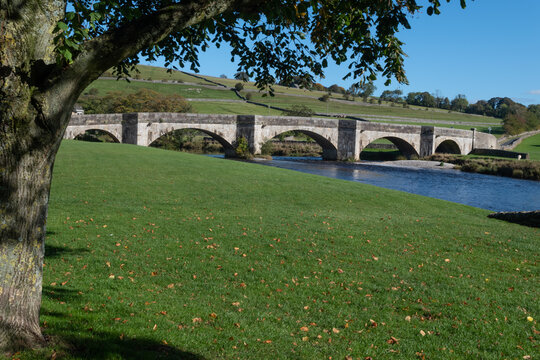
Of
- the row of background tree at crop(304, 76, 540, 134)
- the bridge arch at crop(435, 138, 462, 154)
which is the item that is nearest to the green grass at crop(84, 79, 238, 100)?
the row of background tree at crop(304, 76, 540, 134)

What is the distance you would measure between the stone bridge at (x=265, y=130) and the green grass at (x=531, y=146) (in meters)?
10.4

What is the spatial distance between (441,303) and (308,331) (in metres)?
2.66

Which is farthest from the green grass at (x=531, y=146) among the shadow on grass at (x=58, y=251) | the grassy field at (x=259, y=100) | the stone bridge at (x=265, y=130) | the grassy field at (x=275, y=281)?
the shadow on grass at (x=58, y=251)

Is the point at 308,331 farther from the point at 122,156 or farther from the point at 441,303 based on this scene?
the point at 122,156

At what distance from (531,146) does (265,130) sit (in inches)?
2156

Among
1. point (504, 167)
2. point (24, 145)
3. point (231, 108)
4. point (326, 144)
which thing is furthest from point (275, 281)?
point (231, 108)

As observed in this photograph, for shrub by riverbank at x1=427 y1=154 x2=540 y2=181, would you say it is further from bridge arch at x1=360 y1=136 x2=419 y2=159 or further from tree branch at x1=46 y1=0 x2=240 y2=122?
tree branch at x1=46 y1=0 x2=240 y2=122

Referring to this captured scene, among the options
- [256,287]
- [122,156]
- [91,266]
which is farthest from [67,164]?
[256,287]

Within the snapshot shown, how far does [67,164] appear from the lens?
840 inches

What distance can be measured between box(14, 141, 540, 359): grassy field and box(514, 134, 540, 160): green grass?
64154mm

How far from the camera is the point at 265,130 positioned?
180 ft

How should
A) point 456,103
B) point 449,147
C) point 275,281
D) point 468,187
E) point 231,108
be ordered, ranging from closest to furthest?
1. point 275,281
2. point 468,187
3. point 449,147
4. point 231,108
5. point 456,103

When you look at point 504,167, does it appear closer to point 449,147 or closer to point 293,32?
point 449,147

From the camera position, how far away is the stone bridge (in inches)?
1833
